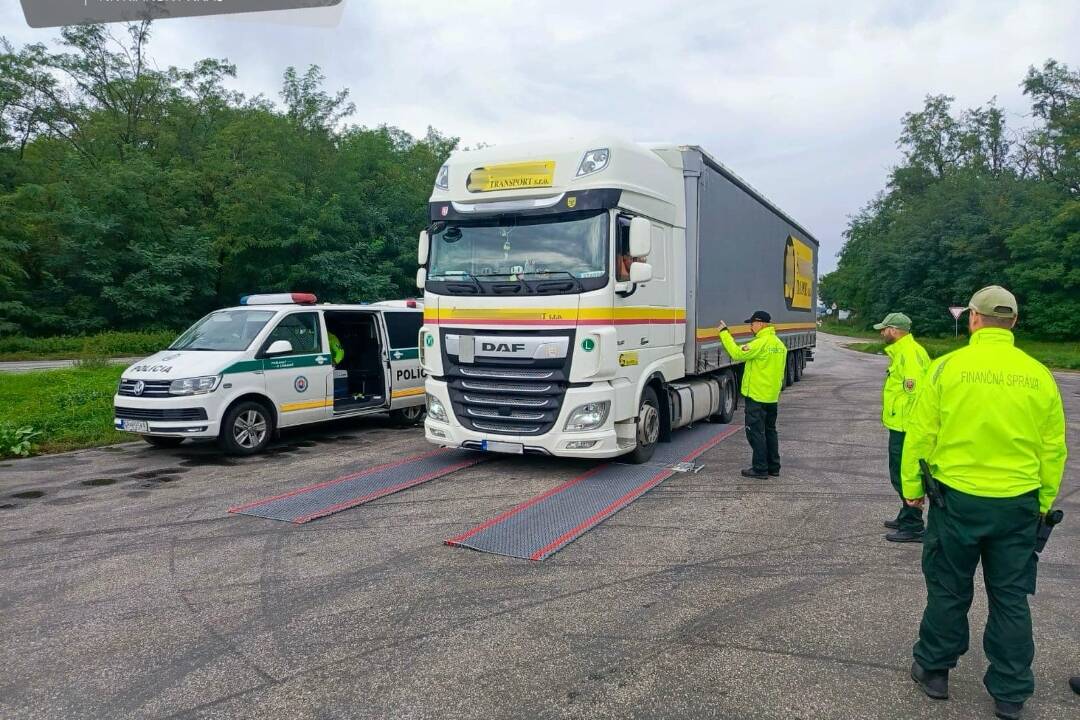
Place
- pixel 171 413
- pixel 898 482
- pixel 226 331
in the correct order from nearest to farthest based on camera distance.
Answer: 1. pixel 898 482
2. pixel 171 413
3. pixel 226 331

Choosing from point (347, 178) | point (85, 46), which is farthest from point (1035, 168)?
A: point (85, 46)

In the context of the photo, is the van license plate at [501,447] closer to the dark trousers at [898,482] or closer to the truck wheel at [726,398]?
the dark trousers at [898,482]

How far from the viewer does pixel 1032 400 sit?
312 centimetres

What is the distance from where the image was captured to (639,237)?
7.30 metres

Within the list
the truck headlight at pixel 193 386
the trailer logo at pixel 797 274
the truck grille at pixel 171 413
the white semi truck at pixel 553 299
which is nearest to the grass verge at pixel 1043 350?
the trailer logo at pixel 797 274

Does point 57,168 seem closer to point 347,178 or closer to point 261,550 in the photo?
point 347,178

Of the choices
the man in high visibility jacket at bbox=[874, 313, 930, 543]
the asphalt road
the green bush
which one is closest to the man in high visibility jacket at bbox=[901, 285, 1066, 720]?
the asphalt road

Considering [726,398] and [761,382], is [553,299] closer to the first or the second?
[761,382]

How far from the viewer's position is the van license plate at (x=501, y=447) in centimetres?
767

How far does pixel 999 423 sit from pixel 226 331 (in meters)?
9.08

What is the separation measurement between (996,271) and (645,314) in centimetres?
4506

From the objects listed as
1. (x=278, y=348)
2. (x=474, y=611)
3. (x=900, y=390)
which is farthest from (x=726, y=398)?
(x=474, y=611)

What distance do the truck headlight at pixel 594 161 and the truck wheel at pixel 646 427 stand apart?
8.69 feet

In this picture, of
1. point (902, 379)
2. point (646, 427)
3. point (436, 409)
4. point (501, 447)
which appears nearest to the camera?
point (902, 379)
